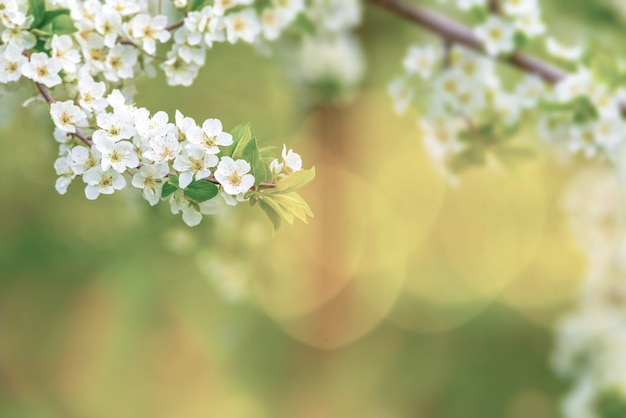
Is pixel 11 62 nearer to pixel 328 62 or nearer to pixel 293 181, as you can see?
pixel 293 181

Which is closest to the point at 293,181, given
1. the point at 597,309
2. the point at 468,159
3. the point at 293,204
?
the point at 293,204

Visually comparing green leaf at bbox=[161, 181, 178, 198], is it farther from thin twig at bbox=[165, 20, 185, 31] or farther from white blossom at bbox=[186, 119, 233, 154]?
thin twig at bbox=[165, 20, 185, 31]

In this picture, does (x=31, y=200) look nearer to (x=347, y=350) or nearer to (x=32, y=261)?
(x=32, y=261)

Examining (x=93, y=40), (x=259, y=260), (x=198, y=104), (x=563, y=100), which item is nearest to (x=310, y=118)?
(x=259, y=260)

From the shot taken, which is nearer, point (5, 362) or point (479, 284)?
point (5, 362)

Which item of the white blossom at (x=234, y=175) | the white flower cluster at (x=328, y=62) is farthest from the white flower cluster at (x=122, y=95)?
the white flower cluster at (x=328, y=62)
